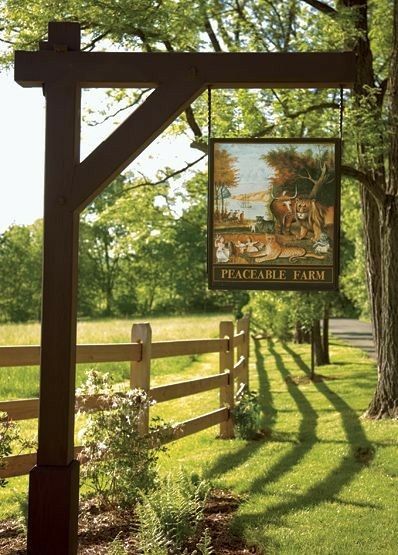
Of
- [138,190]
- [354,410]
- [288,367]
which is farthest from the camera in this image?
[288,367]

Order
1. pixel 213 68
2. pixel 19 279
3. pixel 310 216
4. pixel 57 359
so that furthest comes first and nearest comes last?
pixel 19 279 → pixel 310 216 → pixel 213 68 → pixel 57 359

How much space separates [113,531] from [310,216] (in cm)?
282

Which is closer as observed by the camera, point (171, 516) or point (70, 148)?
point (70, 148)

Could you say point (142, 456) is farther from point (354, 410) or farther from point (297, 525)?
point (354, 410)

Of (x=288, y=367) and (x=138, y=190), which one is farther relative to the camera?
(x=288, y=367)

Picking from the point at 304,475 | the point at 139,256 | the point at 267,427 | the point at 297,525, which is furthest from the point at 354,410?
the point at 139,256

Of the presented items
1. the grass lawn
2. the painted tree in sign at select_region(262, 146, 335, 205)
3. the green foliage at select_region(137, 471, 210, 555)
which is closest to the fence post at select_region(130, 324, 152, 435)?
the grass lawn

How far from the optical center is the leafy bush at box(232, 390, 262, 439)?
409 inches

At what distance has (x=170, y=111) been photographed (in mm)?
5031

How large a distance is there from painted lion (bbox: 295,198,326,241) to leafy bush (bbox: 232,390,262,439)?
5568mm

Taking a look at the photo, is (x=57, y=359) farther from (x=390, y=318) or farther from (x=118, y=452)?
(x=390, y=318)

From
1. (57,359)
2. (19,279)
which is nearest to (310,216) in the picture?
(57,359)

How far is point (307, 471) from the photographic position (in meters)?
8.20

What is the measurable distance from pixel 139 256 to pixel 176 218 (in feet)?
172
